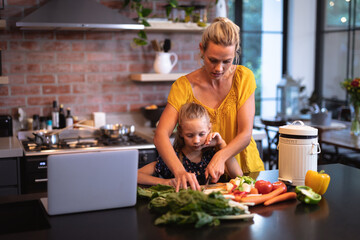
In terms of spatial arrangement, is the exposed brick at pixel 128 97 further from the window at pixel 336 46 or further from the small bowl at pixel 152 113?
the window at pixel 336 46

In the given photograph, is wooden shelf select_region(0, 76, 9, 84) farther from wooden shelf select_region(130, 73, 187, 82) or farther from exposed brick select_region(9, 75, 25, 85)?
wooden shelf select_region(130, 73, 187, 82)

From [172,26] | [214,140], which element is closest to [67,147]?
[172,26]

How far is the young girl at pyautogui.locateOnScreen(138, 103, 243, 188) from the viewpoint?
2109 millimetres

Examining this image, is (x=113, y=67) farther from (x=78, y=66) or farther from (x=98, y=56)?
(x=78, y=66)

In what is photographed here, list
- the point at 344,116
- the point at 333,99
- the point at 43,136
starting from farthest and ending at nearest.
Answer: the point at 333,99
the point at 344,116
the point at 43,136

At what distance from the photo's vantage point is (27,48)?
373 centimetres

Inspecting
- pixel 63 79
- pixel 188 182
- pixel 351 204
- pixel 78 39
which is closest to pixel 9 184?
pixel 63 79

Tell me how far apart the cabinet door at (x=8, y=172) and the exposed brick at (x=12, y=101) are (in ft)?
2.58

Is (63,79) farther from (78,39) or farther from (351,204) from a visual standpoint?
(351,204)

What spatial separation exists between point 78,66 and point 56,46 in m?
0.24

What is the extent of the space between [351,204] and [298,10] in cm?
474

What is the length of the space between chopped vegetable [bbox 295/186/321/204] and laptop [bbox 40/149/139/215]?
640mm

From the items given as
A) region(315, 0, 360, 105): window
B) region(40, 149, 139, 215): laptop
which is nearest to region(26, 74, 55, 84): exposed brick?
region(40, 149, 139, 215): laptop

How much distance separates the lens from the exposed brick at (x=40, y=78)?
3.77 meters
